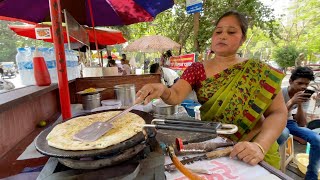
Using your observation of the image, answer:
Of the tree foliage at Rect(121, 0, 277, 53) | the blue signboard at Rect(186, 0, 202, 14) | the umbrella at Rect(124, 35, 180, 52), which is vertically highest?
the tree foliage at Rect(121, 0, 277, 53)

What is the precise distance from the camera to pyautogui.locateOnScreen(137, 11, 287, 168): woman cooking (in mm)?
1398

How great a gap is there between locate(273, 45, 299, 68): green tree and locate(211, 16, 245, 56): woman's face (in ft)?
50.5

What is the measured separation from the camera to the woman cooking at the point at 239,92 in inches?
55.1

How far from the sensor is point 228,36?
148cm

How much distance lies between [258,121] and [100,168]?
50.6 inches

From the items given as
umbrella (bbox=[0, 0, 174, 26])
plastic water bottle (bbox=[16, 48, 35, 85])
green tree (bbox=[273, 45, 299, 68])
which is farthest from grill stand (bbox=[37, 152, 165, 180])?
green tree (bbox=[273, 45, 299, 68])

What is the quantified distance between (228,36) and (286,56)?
1554 centimetres

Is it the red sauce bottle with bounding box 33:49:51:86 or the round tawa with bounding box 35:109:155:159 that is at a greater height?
the red sauce bottle with bounding box 33:49:51:86

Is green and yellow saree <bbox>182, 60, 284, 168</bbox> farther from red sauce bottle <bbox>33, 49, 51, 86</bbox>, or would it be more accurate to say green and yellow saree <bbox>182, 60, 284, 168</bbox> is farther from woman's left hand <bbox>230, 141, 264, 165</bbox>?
red sauce bottle <bbox>33, 49, 51, 86</bbox>

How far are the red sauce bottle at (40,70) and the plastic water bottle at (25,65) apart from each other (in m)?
0.19

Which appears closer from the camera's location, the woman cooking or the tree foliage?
the woman cooking

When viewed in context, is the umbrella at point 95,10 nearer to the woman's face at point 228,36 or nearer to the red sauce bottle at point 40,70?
the red sauce bottle at point 40,70

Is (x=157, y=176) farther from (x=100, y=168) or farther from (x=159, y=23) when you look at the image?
(x=159, y=23)

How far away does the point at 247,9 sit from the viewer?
785cm
